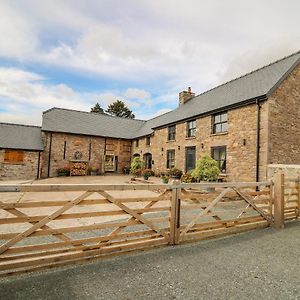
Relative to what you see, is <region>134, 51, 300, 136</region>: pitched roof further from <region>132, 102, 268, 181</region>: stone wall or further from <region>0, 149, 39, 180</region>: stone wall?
<region>0, 149, 39, 180</region>: stone wall

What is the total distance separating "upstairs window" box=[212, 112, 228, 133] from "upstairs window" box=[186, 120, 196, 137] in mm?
2317

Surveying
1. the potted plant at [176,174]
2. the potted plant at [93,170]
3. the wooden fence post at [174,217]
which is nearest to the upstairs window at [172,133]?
the potted plant at [176,174]

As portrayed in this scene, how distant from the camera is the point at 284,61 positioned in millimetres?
14758

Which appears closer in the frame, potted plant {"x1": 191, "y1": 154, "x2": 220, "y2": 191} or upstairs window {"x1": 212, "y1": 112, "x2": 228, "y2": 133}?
potted plant {"x1": 191, "y1": 154, "x2": 220, "y2": 191}

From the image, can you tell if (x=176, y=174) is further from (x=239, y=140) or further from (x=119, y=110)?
(x=119, y=110)

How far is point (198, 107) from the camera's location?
18422 millimetres

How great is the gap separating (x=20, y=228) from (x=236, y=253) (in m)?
5.69

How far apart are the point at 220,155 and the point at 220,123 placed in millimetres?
2184

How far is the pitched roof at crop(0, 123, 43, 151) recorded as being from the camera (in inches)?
854

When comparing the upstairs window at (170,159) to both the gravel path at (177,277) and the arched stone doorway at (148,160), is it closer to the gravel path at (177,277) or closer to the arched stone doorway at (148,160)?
the arched stone doorway at (148,160)

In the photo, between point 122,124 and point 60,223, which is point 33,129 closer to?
point 122,124

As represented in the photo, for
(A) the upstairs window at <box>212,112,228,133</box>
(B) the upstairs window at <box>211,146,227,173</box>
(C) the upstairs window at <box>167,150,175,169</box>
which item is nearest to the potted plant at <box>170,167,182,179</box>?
(C) the upstairs window at <box>167,150,175,169</box>

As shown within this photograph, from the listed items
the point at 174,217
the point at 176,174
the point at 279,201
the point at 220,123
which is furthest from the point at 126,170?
the point at 174,217

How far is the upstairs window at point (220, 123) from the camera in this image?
14886 mm
